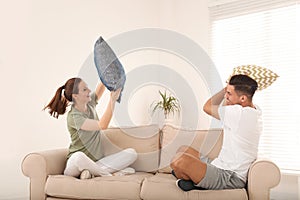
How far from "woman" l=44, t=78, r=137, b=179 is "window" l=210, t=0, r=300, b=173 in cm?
142

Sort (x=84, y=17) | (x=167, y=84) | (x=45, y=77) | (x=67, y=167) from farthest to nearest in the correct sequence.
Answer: (x=167, y=84) < (x=84, y=17) < (x=45, y=77) < (x=67, y=167)

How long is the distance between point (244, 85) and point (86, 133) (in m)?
1.36

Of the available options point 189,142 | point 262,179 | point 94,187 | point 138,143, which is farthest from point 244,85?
point 94,187

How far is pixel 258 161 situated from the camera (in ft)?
9.23

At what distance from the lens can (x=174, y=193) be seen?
2.82 meters

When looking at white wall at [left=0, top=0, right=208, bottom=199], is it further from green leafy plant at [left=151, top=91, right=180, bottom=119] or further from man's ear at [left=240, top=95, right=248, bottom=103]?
man's ear at [left=240, top=95, right=248, bottom=103]

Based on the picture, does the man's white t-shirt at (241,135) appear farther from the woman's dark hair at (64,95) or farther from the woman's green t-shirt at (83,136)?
the woman's dark hair at (64,95)

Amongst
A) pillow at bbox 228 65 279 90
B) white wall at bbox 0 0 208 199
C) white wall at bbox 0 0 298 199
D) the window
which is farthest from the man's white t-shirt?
white wall at bbox 0 0 208 199

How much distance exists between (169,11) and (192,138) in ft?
6.56

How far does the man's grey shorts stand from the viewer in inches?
109

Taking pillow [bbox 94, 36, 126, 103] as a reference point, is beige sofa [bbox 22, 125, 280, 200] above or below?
below

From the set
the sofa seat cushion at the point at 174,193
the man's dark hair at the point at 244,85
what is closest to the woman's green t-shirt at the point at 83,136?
the sofa seat cushion at the point at 174,193

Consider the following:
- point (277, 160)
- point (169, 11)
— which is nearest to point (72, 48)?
point (169, 11)

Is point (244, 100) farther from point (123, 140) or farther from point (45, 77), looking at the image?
point (45, 77)
